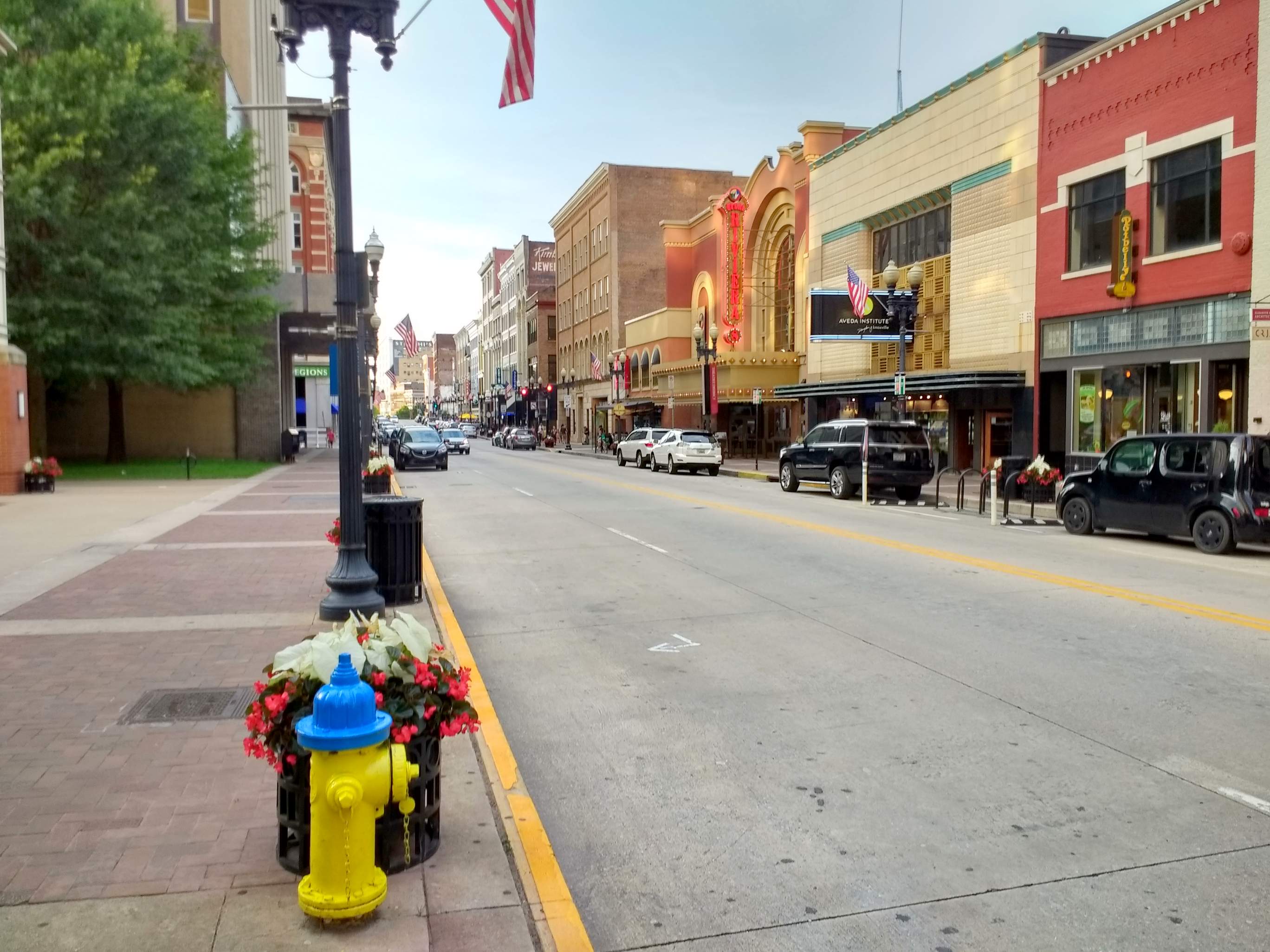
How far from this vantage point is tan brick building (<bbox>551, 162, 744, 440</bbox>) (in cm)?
7412

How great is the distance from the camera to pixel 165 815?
4695 mm

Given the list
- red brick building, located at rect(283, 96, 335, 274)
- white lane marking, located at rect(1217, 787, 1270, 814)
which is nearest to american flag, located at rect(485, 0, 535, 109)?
white lane marking, located at rect(1217, 787, 1270, 814)

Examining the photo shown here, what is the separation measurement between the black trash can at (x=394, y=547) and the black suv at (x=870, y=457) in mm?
15729

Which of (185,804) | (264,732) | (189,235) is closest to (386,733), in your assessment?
(264,732)

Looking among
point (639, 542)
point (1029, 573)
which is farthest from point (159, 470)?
point (1029, 573)

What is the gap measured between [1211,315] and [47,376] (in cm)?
3011

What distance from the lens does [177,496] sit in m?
23.8

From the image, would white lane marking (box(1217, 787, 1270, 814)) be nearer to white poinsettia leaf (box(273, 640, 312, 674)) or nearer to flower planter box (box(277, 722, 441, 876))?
flower planter box (box(277, 722, 441, 876))

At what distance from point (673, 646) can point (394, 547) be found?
10.3 ft

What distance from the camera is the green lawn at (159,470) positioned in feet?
100.0

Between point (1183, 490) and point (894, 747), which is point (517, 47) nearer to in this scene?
point (894, 747)

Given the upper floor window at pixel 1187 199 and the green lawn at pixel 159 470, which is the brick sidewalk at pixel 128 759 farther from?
the green lawn at pixel 159 470

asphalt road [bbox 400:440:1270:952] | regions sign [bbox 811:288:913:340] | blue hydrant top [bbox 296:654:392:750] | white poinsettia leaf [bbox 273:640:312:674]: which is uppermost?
regions sign [bbox 811:288:913:340]

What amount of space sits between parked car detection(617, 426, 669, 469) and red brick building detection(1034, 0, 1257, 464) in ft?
55.8
